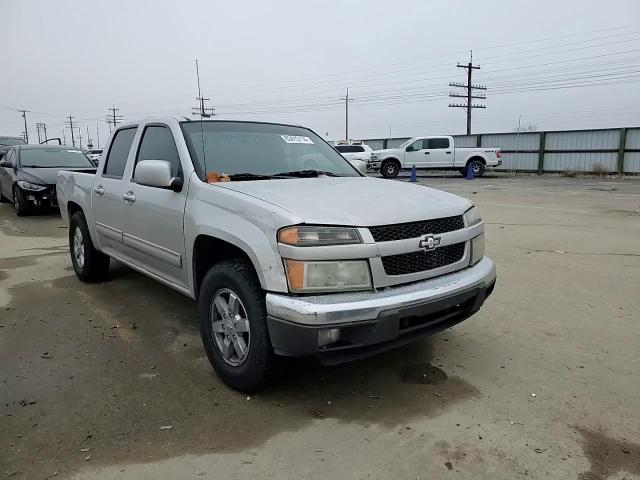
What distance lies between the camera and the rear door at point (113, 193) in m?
4.48

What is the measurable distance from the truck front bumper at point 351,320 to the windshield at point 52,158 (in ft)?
33.3

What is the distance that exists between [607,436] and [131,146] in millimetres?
4176

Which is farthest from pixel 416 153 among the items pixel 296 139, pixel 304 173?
pixel 304 173

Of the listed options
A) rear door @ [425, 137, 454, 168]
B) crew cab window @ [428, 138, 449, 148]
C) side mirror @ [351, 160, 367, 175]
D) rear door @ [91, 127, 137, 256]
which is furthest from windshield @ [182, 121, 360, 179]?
crew cab window @ [428, 138, 449, 148]

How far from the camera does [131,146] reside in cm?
448

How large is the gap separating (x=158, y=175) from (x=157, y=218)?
1.56ft

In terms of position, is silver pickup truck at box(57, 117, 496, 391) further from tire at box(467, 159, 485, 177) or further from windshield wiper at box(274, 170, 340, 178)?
tire at box(467, 159, 485, 177)

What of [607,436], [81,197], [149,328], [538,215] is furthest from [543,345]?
[538,215]

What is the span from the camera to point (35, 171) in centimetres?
1087

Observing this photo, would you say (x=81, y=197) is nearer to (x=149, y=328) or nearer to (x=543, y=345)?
(x=149, y=328)

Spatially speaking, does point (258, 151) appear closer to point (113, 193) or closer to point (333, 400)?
point (113, 193)

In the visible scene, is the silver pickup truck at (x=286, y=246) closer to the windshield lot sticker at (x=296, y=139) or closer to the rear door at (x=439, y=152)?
the windshield lot sticker at (x=296, y=139)

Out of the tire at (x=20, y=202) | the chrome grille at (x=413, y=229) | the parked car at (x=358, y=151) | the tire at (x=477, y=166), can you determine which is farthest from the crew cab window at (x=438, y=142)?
the chrome grille at (x=413, y=229)

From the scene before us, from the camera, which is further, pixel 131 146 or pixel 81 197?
pixel 81 197
